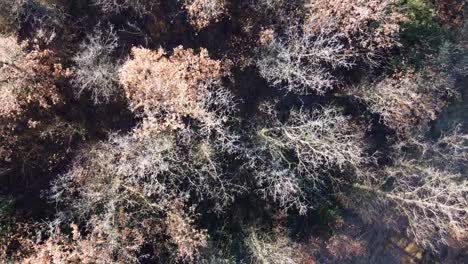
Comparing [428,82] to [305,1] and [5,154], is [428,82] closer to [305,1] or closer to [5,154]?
[305,1]

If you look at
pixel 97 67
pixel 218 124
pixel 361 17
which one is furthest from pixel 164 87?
pixel 361 17

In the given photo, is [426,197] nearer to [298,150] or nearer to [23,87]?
[298,150]

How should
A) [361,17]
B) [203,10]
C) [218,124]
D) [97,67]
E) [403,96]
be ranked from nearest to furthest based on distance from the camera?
1. [218,124]
2. [97,67]
3. [203,10]
4. [361,17]
5. [403,96]

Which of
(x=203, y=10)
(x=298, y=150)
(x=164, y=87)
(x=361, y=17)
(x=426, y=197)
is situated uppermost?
(x=203, y=10)

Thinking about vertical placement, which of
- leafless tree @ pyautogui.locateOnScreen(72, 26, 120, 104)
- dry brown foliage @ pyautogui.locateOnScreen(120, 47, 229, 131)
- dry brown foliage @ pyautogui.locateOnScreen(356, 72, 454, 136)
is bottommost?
dry brown foliage @ pyautogui.locateOnScreen(356, 72, 454, 136)

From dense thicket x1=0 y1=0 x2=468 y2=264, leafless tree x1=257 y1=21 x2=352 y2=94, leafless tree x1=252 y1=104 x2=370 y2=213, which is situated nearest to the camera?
dense thicket x1=0 y1=0 x2=468 y2=264

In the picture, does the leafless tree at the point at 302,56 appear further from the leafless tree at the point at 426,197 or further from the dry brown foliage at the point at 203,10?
the leafless tree at the point at 426,197

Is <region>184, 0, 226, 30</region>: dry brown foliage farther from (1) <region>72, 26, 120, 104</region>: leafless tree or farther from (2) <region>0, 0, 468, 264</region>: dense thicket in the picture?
(1) <region>72, 26, 120, 104</region>: leafless tree

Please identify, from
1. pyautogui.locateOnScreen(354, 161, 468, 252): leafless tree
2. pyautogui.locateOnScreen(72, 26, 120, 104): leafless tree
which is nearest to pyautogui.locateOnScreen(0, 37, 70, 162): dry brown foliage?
pyautogui.locateOnScreen(72, 26, 120, 104): leafless tree

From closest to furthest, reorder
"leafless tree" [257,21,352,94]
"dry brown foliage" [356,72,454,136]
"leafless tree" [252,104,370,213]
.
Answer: "leafless tree" [252,104,370,213] < "leafless tree" [257,21,352,94] < "dry brown foliage" [356,72,454,136]
